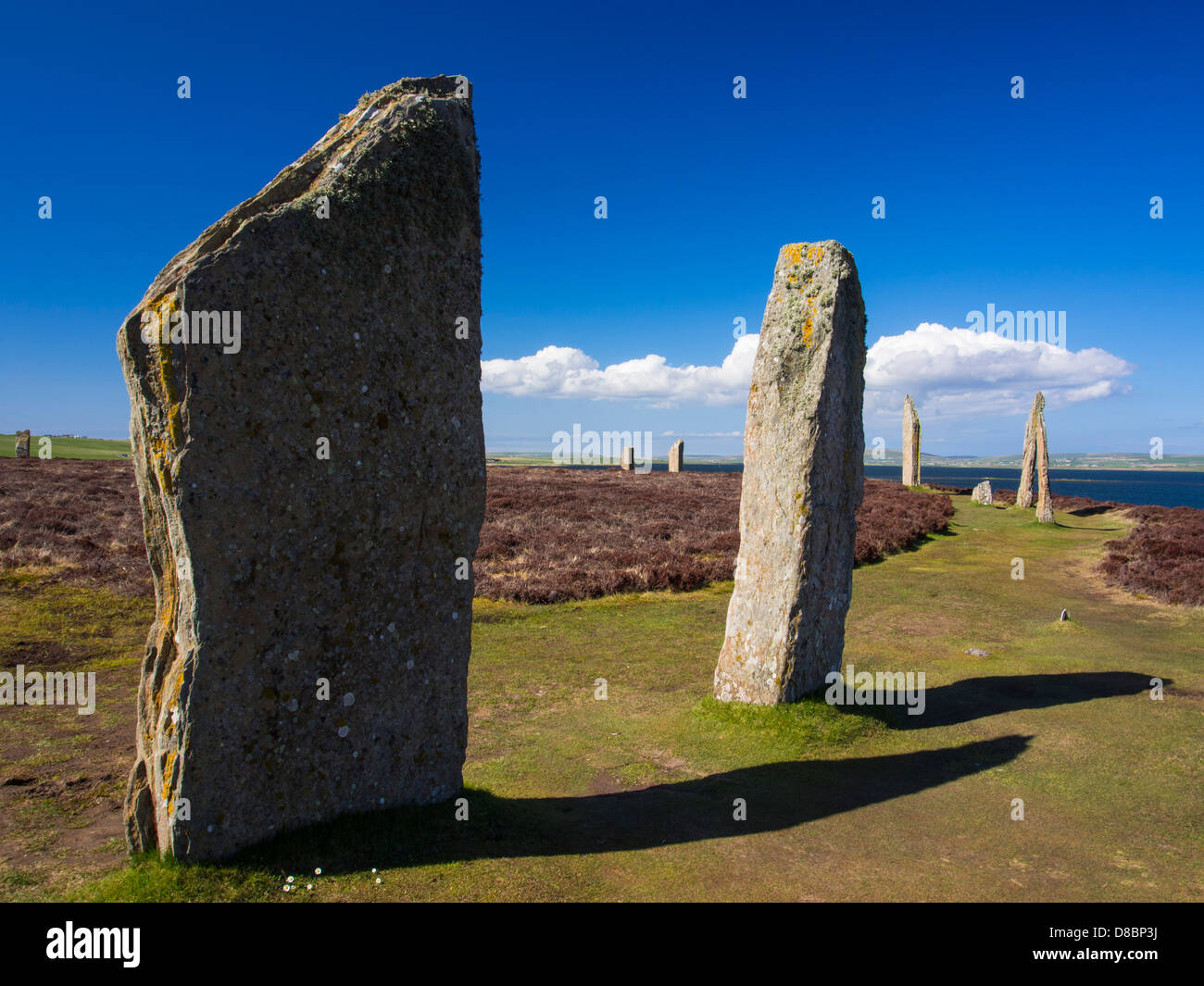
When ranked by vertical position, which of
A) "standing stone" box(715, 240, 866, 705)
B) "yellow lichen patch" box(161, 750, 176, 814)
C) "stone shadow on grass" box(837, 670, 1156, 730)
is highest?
"standing stone" box(715, 240, 866, 705)

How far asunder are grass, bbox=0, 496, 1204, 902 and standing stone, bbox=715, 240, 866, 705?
60 centimetres

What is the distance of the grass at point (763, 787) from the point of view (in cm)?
445

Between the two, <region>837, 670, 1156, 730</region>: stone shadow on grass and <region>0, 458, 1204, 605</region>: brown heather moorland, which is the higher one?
<region>0, 458, 1204, 605</region>: brown heather moorland

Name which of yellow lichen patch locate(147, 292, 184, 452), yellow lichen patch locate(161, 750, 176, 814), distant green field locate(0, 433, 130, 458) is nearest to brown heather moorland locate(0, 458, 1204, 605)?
yellow lichen patch locate(161, 750, 176, 814)

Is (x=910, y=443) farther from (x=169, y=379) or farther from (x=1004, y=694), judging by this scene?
(x=169, y=379)

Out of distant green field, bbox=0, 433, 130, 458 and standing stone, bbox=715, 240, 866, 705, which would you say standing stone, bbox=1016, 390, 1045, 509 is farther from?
distant green field, bbox=0, 433, 130, 458

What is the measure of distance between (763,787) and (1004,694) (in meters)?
4.50

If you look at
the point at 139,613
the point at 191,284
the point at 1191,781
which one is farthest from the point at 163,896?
the point at 139,613

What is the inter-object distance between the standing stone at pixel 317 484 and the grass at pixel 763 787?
488mm

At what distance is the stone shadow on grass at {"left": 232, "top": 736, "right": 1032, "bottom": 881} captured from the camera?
4.48 meters

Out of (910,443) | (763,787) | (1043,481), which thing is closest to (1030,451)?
(1043,481)
